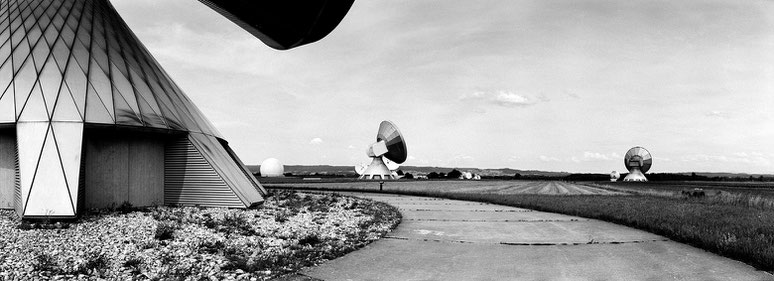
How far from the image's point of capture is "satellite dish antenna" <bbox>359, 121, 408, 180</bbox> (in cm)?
5770

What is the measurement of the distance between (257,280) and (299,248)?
2342 mm

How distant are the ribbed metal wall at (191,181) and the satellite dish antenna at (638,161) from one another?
79.6 metres

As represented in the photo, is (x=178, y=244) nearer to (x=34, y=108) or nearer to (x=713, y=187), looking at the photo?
(x=34, y=108)

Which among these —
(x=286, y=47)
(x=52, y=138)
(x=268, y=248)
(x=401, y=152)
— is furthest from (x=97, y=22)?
(x=401, y=152)

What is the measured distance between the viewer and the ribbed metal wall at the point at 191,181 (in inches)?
608

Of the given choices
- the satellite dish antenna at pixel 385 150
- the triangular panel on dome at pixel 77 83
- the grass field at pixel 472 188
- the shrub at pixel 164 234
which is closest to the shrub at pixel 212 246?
the shrub at pixel 164 234

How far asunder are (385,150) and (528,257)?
5438 centimetres

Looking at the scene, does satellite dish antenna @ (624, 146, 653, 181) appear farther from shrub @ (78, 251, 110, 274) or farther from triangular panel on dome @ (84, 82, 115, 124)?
shrub @ (78, 251, 110, 274)

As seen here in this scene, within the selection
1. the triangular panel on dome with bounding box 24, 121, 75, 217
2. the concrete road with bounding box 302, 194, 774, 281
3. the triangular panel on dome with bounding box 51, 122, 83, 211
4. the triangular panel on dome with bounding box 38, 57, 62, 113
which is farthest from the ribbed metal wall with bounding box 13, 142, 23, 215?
the concrete road with bounding box 302, 194, 774, 281

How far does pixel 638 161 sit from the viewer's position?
270 ft

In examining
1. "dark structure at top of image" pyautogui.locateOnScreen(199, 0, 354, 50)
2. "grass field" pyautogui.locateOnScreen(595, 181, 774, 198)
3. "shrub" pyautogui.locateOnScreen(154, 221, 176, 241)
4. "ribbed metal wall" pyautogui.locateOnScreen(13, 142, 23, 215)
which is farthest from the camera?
"grass field" pyautogui.locateOnScreen(595, 181, 774, 198)

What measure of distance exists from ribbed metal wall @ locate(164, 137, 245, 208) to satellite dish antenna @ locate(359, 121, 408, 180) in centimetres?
4175

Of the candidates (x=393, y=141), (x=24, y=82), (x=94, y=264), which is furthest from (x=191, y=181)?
(x=393, y=141)

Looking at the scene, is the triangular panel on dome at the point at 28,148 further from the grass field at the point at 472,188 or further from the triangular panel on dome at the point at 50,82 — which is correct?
the grass field at the point at 472,188
